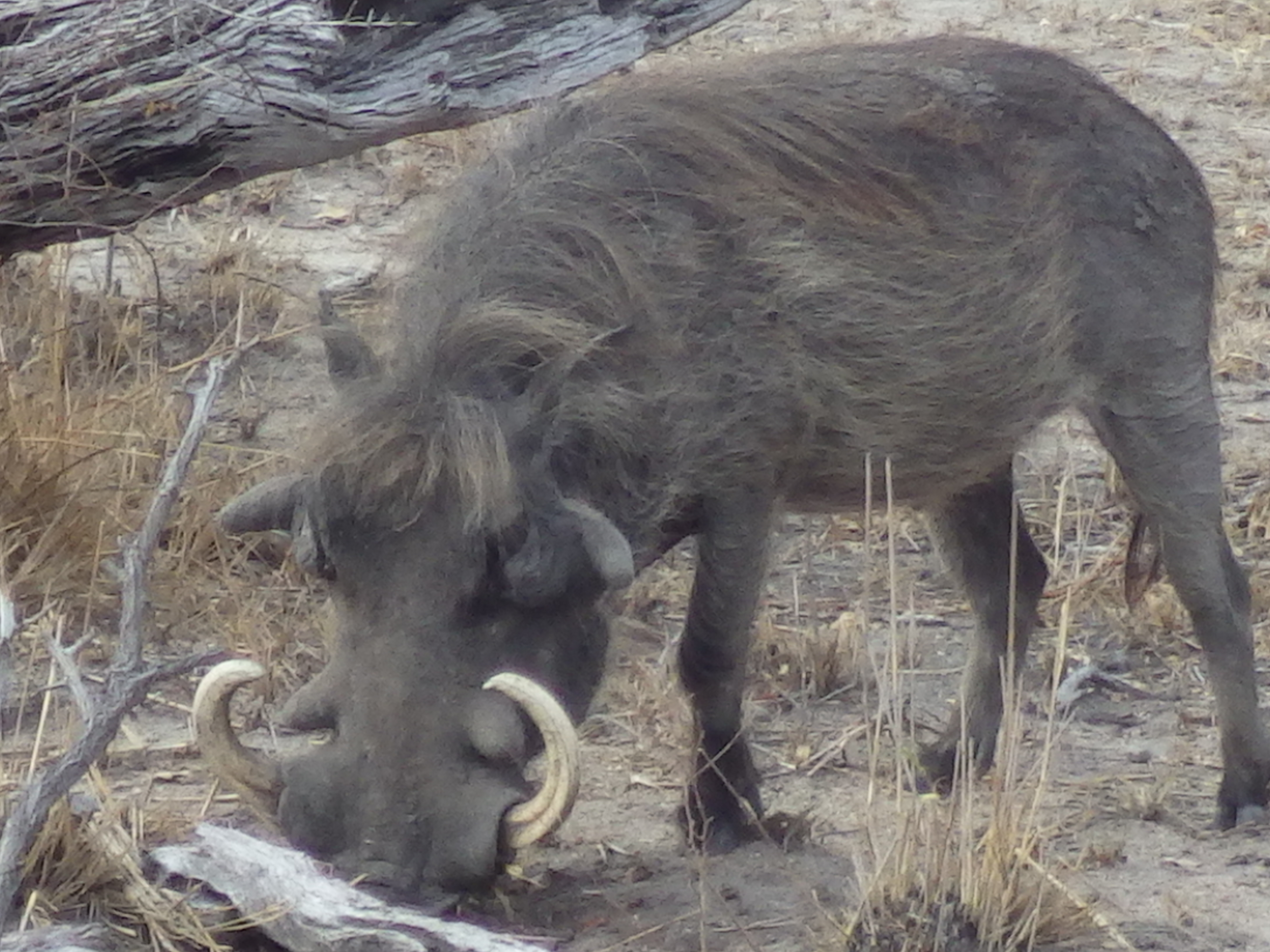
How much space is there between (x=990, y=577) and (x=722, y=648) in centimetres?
110

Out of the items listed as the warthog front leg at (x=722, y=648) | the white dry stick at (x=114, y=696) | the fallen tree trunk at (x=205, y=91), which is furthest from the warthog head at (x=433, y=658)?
the fallen tree trunk at (x=205, y=91)

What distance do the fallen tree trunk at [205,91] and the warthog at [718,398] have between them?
667mm

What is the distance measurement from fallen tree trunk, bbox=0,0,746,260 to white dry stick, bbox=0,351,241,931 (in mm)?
1445

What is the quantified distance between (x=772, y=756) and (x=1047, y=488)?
1690 millimetres

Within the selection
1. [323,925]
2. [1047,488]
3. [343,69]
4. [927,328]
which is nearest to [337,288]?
[343,69]

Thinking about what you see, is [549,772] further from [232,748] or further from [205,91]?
[205,91]

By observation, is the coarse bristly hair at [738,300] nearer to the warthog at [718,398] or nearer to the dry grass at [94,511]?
the warthog at [718,398]

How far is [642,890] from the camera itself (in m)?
3.78

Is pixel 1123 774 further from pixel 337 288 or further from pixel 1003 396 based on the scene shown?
pixel 337 288

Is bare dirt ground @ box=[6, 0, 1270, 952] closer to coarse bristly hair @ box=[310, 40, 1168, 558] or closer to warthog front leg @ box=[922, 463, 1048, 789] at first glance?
warthog front leg @ box=[922, 463, 1048, 789]

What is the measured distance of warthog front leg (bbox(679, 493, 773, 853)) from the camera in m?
3.96

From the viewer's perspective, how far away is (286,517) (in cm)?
351

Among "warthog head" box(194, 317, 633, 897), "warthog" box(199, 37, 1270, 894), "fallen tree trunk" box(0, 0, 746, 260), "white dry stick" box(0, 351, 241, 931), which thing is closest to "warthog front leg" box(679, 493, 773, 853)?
"warthog" box(199, 37, 1270, 894)

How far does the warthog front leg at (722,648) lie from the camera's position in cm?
396
